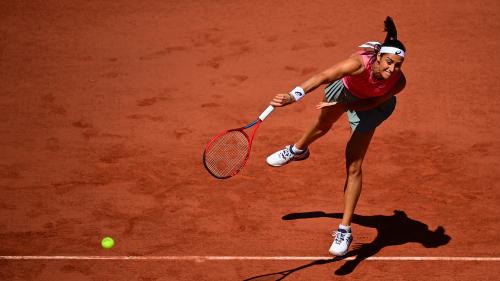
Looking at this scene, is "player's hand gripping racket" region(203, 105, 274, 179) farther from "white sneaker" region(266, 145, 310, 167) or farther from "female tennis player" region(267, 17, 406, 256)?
"female tennis player" region(267, 17, 406, 256)

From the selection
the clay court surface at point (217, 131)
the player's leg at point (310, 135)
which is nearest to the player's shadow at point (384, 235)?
Result: the clay court surface at point (217, 131)

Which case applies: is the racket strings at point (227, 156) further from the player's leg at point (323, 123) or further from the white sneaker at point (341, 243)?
the white sneaker at point (341, 243)

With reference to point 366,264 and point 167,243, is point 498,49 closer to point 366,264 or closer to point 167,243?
point 366,264

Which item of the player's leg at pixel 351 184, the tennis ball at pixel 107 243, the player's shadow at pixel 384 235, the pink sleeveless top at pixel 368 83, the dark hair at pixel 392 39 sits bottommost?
the tennis ball at pixel 107 243

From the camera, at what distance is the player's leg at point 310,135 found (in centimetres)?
779

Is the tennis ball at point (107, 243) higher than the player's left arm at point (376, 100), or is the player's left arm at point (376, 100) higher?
the player's left arm at point (376, 100)

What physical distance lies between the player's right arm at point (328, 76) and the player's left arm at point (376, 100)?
44 cm

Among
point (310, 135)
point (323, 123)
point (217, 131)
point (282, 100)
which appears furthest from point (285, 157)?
point (282, 100)

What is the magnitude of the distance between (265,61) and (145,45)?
6.50 feet

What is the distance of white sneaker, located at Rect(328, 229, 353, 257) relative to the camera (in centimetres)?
734

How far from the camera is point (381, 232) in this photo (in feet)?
26.7

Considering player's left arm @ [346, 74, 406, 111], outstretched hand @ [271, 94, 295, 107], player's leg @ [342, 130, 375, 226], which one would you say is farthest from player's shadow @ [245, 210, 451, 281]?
outstretched hand @ [271, 94, 295, 107]

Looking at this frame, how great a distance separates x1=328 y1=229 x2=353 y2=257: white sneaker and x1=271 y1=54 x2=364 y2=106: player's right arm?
1565mm

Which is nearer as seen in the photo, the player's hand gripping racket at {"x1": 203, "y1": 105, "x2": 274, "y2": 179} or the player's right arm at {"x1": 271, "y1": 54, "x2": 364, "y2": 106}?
the player's right arm at {"x1": 271, "y1": 54, "x2": 364, "y2": 106}
